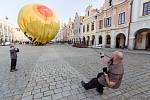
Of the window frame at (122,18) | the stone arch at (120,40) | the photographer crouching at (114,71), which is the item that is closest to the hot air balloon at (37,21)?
the window frame at (122,18)

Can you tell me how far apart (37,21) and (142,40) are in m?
20.0

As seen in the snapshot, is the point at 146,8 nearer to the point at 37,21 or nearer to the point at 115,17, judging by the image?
the point at 115,17

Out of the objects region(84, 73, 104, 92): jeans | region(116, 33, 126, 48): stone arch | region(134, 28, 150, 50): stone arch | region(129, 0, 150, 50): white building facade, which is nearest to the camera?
region(84, 73, 104, 92): jeans

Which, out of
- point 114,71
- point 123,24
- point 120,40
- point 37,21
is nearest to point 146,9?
point 123,24

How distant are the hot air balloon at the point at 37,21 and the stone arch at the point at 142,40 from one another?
55.5 ft

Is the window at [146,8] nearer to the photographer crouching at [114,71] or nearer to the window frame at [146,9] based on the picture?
the window frame at [146,9]

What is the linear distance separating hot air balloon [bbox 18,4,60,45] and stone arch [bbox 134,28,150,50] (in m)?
16.9

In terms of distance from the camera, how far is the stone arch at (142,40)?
980 inches

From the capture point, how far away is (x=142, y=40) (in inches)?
1005

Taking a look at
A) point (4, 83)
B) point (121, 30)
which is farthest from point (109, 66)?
point (121, 30)

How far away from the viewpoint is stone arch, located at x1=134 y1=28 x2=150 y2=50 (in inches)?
980

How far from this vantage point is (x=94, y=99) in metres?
4.37

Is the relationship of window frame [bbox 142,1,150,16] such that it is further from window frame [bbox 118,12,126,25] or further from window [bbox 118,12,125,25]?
window [bbox 118,12,125,25]

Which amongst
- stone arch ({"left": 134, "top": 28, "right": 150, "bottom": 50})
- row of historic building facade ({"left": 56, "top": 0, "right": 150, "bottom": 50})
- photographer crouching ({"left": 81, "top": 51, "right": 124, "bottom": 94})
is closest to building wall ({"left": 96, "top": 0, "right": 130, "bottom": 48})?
row of historic building facade ({"left": 56, "top": 0, "right": 150, "bottom": 50})
